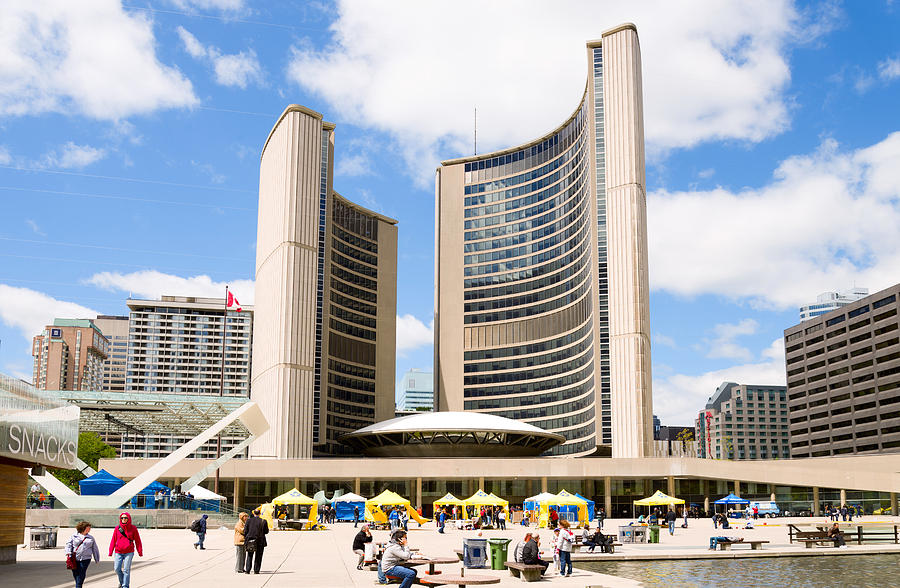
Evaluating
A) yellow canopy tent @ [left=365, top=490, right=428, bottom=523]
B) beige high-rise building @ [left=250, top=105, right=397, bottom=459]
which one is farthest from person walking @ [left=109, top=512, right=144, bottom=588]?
beige high-rise building @ [left=250, top=105, right=397, bottom=459]

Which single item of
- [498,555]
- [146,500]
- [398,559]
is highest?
[398,559]

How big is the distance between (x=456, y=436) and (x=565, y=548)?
86.2 m

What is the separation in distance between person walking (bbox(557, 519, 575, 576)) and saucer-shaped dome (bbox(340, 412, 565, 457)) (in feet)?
268

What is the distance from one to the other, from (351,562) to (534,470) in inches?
2520

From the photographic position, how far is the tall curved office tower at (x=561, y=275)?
110875 mm

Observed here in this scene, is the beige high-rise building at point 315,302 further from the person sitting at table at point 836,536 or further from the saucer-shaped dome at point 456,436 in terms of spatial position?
the person sitting at table at point 836,536

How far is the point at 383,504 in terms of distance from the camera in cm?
5894

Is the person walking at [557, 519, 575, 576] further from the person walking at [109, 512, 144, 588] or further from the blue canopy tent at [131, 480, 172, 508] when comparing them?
the blue canopy tent at [131, 480, 172, 508]

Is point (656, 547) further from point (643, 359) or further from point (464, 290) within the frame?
point (464, 290)

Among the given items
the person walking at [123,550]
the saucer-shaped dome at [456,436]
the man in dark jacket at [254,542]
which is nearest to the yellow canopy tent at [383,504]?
the man in dark jacket at [254,542]

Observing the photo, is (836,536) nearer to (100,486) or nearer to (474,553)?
(474,553)

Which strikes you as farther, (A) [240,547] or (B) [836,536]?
(B) [836,536]

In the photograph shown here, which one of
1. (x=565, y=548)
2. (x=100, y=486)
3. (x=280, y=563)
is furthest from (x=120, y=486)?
(x=565, y=548)

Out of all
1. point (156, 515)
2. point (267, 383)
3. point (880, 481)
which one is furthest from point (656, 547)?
point (267, 383)
